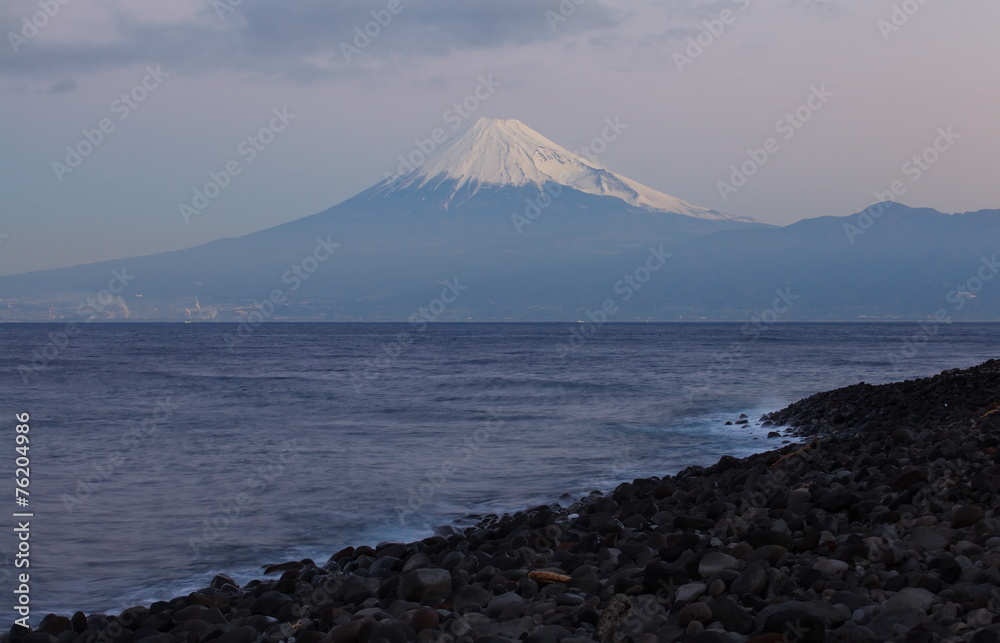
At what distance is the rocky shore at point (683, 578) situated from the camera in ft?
15.3

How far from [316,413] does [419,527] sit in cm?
1458

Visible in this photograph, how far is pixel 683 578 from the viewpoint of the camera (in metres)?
5.62

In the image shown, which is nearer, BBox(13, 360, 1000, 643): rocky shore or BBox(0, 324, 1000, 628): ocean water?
BBox(13, 360, 1000, 643): rocky shore

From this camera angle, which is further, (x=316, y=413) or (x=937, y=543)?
(x=316, y=413)

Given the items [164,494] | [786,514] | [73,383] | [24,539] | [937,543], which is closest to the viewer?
[937,543]

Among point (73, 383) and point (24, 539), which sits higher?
point (73, 383)

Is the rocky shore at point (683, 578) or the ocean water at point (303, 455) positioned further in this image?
the ocean water at point (303, 455)

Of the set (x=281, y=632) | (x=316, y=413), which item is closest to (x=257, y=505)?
(x=281, y=632)

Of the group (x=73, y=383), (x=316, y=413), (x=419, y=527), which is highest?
(x=73, y=383)

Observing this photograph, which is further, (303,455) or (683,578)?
(303,455)

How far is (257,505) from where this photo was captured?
1198cm

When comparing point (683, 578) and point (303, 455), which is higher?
point (303, 455)

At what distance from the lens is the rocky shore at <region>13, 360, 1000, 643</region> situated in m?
4.67

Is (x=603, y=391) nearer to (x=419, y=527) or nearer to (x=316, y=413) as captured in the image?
(x=316, y=413)
